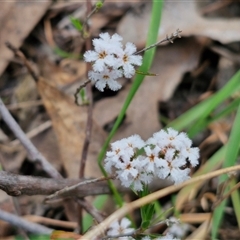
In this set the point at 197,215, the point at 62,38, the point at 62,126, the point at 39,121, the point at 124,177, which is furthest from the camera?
the point at 62,38

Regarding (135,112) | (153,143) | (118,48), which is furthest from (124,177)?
(135,112)

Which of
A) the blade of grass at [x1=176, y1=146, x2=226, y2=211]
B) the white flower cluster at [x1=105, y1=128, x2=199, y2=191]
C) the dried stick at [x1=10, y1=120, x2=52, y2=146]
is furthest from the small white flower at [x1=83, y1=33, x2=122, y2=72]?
the dried stick at [x1=10, y1=120, x2=52, y2=146]

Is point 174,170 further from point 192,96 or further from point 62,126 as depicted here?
point 192,96

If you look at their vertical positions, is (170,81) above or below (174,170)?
above

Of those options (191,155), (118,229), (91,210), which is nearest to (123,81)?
(91,210)

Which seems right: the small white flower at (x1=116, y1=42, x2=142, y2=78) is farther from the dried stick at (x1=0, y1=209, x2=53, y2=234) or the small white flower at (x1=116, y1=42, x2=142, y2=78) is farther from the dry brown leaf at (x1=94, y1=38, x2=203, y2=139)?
the dry brown leaf at (x1=94, y1=38, x2=203, y2=139)

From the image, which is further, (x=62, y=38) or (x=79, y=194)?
(x=62, y=38)

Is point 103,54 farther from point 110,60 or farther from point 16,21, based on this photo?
point 16,21

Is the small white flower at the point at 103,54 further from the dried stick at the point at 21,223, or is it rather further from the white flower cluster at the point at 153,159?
the dried stick at the point at 21,223

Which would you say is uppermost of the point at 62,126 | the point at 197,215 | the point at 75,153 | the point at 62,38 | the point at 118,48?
the point at 62,38

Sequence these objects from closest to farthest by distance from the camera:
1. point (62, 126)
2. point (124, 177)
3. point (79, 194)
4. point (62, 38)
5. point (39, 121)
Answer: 1. point (124, 177)
2. point (79, 194)
3. point (62, 126)
4. point (39, 121)
5. point (62, 38)
